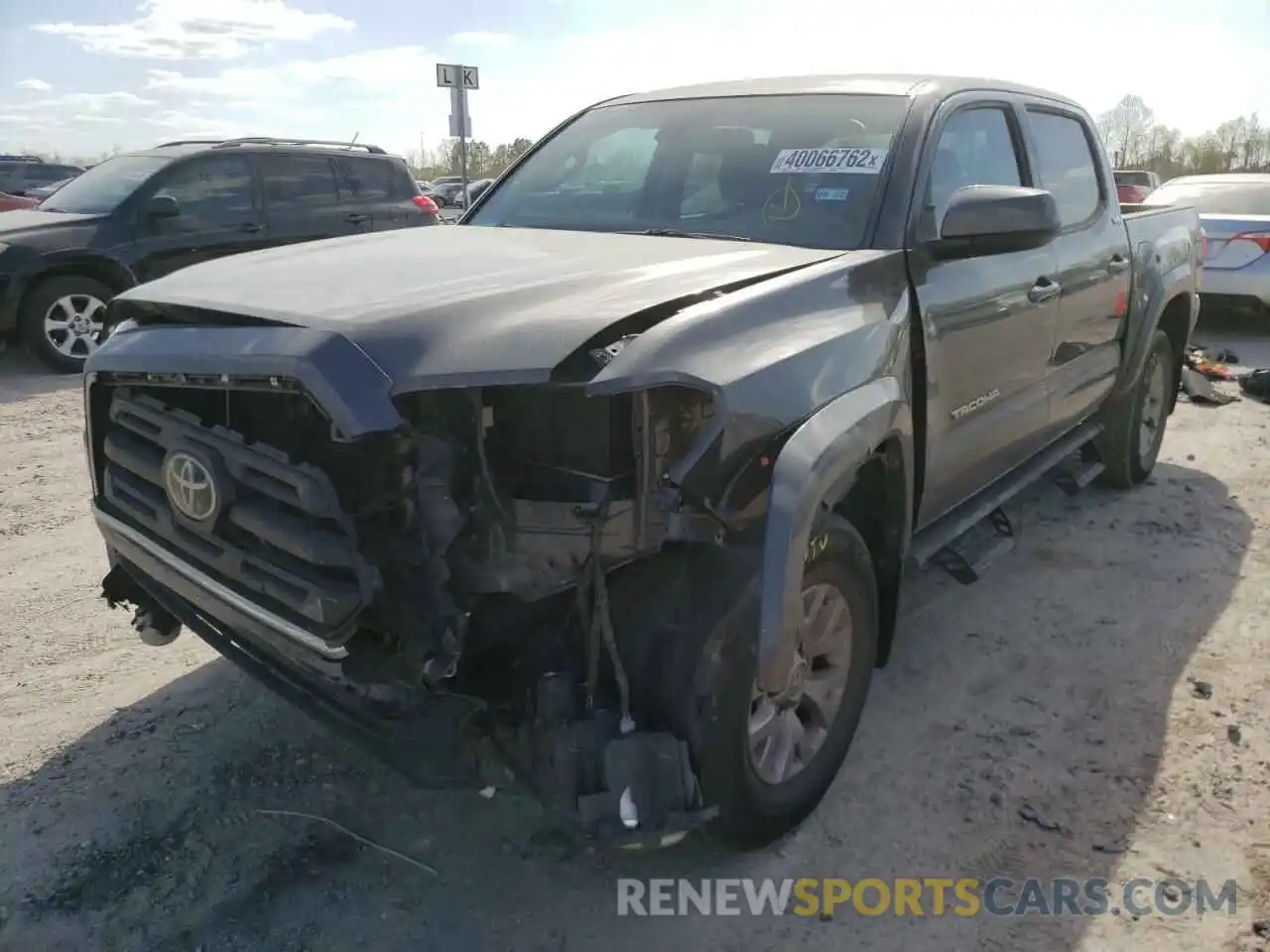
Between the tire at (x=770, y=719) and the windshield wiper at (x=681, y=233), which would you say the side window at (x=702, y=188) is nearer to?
the windshield wiper at (x=681, y=233)

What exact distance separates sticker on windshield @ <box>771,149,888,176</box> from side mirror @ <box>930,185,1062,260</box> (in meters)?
0.29

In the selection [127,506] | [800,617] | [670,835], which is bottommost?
[670,835]

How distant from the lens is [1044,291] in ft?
12.5

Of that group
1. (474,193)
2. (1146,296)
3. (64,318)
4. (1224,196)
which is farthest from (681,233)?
(474,193)

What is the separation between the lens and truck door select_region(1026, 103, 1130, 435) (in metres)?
4.14

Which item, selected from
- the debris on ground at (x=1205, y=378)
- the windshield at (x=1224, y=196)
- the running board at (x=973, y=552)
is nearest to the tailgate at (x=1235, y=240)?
the windshield at (x=1224, y=196)

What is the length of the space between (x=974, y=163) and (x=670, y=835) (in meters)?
2.60

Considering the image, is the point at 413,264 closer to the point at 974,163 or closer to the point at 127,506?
the point at 127,506

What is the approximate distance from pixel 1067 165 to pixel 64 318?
7.45m

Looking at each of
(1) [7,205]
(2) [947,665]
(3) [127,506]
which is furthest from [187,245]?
(1) [7,205]

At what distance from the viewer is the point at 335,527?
2.21 m

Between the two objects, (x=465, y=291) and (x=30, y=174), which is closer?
(x=465, y=291)

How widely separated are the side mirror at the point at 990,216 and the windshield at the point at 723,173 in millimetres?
246

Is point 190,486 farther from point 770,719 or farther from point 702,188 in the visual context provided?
point 702,188
